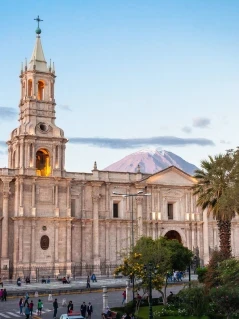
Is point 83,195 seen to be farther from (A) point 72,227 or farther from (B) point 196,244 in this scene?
(B) point 196,244

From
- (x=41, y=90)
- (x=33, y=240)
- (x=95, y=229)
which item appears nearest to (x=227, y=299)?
(x=33, y=240)

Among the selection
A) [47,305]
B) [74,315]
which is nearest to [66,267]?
[47,305]

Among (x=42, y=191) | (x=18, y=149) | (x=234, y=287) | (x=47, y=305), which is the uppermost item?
(x=18, y=149)

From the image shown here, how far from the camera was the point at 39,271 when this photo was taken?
189ft

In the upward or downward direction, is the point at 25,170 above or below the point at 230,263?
above

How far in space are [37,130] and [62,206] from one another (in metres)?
9.18

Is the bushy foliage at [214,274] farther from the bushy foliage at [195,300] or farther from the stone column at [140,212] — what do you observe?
the stone column at [140,212]

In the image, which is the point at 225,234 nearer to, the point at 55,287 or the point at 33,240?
the point at 55,287

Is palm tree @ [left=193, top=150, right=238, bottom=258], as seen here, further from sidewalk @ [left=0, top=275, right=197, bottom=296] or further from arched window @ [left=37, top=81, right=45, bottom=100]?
arched window @ [left=37, top=81, right=45, bottom=100]

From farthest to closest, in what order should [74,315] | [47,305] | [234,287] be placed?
[47,305], [74,315], [234,287]

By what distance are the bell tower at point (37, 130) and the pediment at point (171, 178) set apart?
1205cm

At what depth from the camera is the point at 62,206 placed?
60.2 m

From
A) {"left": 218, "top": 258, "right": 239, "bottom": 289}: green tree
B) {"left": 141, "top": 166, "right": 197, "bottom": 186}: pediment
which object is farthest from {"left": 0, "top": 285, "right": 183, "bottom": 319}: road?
{"left": 141, "top": 166, "right": 197, "bottom": 186}: pediment

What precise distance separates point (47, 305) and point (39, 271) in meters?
18.1
